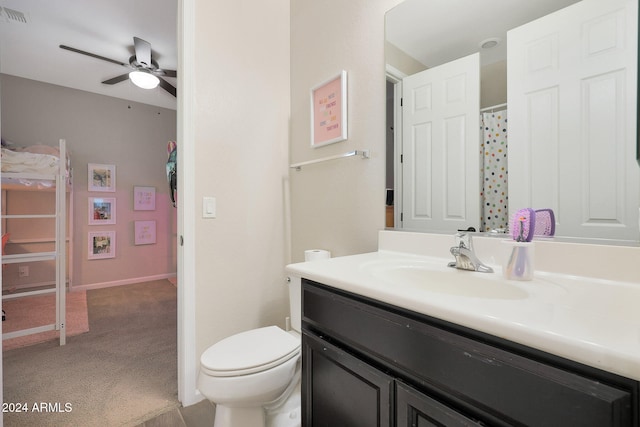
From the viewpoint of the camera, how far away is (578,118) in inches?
34.1

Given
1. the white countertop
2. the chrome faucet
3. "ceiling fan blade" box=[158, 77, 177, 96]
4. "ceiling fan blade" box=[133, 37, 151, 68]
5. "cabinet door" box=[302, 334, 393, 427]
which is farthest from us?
"ceiling fan blade" box=[158, 77, 177, 96]

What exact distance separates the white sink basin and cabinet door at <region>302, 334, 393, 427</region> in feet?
0.84

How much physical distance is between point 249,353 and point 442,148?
1.22m

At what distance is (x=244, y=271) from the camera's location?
68.9 inches

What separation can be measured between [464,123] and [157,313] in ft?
10.5

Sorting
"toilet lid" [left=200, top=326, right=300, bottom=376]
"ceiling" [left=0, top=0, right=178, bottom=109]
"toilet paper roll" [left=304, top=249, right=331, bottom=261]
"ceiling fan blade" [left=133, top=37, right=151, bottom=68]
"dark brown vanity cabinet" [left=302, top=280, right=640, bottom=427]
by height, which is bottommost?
"toilet lid" [left=200, top=326, right=300, bottom=376]

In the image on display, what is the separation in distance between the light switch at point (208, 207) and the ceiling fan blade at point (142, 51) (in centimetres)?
199

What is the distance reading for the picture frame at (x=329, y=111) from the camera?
1.54 meters

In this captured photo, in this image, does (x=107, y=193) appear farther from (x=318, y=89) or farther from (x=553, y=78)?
(x=553, y=78)

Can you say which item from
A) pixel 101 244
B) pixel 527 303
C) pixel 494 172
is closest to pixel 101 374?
pixel 527 303

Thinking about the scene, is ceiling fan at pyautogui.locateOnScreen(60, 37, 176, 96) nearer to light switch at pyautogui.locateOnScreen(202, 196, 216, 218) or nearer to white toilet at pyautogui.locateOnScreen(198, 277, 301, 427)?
light switch at pyautogui.locateOnScreen(202, 196, 216, 218)

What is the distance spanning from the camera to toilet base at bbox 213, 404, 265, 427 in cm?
117

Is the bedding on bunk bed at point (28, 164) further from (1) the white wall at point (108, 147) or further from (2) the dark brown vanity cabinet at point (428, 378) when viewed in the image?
(2) the dark brown vanity cabinet at point (428, 378)

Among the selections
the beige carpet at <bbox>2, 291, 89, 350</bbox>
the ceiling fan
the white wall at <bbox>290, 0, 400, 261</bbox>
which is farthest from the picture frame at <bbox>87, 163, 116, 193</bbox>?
the white wall at <bbox>290, 0, 400, 261</bbox>
